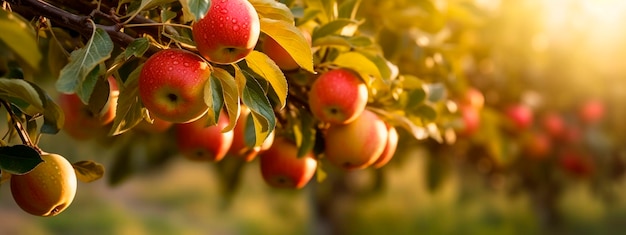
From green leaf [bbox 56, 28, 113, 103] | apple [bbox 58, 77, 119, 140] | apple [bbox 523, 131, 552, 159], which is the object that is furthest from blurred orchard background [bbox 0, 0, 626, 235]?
green leaf [bbox 56, 28, 113, 103]

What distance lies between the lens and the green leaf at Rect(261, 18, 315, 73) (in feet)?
2.75

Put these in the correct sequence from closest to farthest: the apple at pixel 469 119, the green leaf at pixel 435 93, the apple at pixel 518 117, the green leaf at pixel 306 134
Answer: the green leaf at pixel 306 134, the green leaf at pixel 435 93, the apple at pixel 469 119, the apple at pixel 518 117

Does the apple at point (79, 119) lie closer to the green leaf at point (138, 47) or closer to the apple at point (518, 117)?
the green leaf at point (138, 47)

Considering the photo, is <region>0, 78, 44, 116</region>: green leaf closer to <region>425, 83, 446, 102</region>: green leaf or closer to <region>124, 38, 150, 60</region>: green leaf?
<region>124, 38, 150, 60</region>: green leaf

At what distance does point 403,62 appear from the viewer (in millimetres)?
1659

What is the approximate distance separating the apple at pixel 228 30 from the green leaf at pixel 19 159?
201 mm

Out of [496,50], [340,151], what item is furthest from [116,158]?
[496,50]

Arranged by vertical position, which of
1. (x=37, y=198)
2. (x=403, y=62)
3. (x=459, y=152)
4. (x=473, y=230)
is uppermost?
(x=37, y=198)

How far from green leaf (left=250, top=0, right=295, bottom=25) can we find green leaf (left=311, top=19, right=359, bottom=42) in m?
0.20

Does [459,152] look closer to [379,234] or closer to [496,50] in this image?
[496,50]

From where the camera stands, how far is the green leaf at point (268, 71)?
2.78 feet

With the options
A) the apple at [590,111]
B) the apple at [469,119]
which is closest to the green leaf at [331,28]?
the apple at [469,119]

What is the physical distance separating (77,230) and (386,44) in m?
4.47

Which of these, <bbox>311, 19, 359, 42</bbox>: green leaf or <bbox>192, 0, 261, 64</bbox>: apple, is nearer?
<bbox>192, 0, 261, 64</bbox>: apple
